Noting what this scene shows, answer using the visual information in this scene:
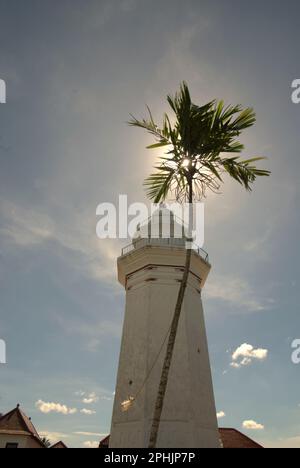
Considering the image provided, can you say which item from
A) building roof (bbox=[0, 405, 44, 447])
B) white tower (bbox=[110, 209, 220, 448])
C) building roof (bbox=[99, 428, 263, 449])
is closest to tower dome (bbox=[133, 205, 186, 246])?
white tower (bbox=[110, 209, 220, 448])

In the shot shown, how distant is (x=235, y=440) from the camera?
2281 centimetres

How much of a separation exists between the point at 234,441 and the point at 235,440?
18cm

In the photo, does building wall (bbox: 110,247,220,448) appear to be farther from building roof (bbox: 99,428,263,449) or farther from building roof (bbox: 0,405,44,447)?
building roof (bbox: 0,405,44,447)

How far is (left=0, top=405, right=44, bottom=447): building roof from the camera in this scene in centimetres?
2750

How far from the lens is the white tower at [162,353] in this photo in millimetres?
11273

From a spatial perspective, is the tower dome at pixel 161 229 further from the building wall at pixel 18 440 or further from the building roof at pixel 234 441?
the building wall at pixel 18 440

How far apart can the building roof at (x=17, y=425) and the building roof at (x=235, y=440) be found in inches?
672

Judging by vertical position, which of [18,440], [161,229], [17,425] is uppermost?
[161,229]

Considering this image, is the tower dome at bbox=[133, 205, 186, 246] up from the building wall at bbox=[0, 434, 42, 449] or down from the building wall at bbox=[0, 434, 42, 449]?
up

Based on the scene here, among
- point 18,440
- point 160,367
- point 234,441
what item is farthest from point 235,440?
point 18,440

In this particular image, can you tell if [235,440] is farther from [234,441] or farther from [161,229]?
[161,229]

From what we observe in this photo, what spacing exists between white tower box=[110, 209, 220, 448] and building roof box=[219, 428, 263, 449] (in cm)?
1292

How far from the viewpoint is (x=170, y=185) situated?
10664mm

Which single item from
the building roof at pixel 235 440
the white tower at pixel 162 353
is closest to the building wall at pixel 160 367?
the white tower at pixel 162 353
